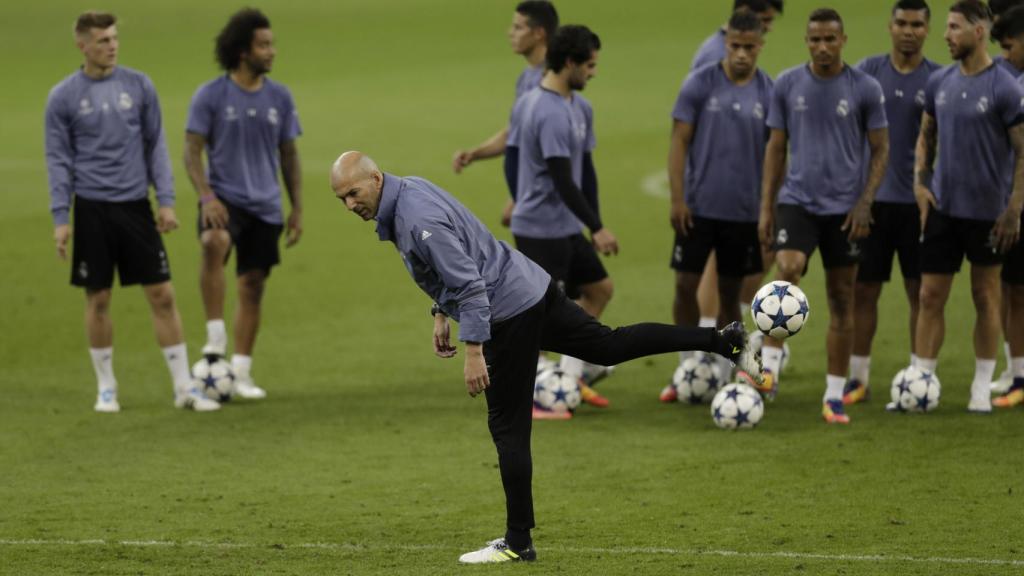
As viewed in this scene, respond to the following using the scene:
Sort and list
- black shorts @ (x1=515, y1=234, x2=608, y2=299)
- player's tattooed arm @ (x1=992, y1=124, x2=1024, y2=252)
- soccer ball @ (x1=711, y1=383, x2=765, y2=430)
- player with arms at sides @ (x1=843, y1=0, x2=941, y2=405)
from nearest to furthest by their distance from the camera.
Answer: player's tattooed arm @ (x1=992, y1=124, x2=1024, y2=252)
soccer ball @ (x1=711, y1=383, x2=765, y2=430)
black shorts @ (x1=515, y1=234, x2=608, y2=299)
player with arms at sides @ (x1=843, y1=0, x2=941, y2=405)

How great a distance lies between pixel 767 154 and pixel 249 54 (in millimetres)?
4122

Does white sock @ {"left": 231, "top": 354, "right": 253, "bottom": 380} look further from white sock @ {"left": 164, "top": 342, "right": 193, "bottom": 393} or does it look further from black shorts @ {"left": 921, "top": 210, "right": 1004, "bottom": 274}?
black shorts @ {"left": 921, "top": 210, "right": 1004, "bottom": 274}

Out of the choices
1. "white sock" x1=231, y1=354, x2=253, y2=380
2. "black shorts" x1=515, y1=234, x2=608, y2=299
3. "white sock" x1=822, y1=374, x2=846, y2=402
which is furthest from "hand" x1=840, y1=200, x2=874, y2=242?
"white sock" x1=231, y1=354, x2=253, y2=380

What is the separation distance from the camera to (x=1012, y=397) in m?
11.7

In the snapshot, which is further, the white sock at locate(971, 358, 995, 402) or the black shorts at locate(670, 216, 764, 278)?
the black shorts at locate(670, 216, 764, 278)

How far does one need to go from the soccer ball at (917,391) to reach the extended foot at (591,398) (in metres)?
2.18

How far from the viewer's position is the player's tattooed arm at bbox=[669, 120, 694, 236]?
1194 cm

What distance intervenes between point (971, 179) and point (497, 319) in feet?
15.6

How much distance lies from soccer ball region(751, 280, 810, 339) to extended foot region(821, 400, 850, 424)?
258 centimetres

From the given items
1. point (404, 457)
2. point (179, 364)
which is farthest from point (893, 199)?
point (179, 364)

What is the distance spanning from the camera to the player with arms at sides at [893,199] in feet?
39.1

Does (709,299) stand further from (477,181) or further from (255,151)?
(477,181)

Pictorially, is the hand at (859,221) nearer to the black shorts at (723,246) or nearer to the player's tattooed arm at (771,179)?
the player's tattooed arm at (771,179)

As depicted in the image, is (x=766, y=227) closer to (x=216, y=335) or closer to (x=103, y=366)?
(x=216, y=335)
